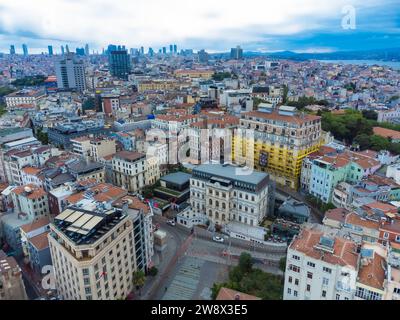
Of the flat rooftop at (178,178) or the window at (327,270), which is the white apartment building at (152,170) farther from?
the window at (327,270)

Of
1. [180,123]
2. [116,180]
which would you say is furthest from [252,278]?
[180,123]

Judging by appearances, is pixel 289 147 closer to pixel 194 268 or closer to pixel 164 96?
pixel 194 268

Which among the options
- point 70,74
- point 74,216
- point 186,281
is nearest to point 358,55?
point 70,74

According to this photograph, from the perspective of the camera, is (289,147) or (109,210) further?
(289,147)

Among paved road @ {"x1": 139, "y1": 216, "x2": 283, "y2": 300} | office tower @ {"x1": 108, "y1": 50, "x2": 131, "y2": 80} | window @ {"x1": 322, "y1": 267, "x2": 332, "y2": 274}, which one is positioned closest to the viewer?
window @ {"x1": 322, "y1": 267, "x2": 332, "y2": 274}

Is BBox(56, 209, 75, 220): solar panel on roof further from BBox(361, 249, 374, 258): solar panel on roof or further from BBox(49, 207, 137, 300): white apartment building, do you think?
BBox(361, 249, 374, 258): solar panel on roof

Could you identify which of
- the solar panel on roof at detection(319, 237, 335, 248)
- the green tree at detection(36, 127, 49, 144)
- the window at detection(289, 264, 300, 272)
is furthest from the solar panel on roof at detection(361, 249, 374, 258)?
the green tree at detection(36, 127, 49, 144)

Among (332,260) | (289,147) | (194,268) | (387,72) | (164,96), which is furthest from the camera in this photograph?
(387,72)
